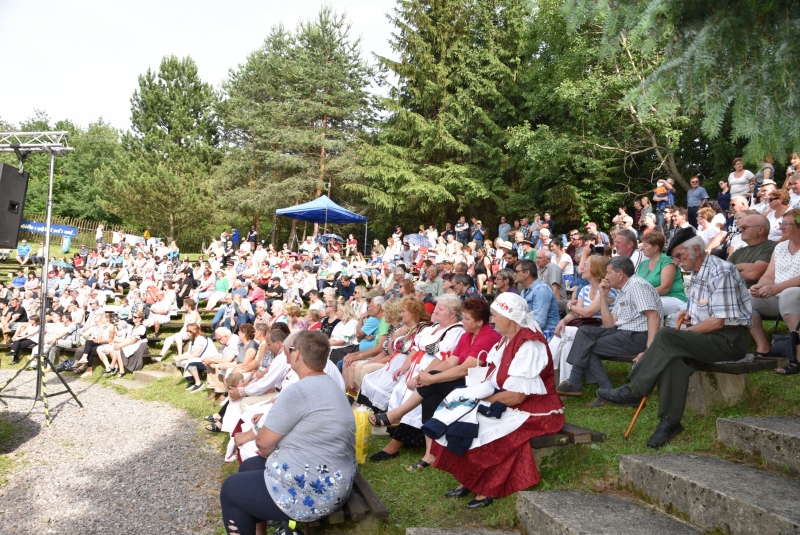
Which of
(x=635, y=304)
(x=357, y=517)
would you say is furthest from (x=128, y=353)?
(x=635, y=304)

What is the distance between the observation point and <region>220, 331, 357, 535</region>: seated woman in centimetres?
310

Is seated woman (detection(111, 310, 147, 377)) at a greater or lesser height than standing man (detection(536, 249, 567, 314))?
lesser

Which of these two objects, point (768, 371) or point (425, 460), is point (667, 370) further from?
point (425, 460)

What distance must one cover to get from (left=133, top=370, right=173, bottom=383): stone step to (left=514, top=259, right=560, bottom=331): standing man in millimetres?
7000

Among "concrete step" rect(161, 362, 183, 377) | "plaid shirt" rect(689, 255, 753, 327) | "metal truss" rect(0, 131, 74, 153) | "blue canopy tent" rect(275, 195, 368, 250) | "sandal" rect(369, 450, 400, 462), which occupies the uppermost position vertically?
"blue canopy tent" rect(275, 195, 368, 250)

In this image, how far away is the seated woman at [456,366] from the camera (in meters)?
4.34

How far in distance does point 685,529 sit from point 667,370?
1159 millimetres

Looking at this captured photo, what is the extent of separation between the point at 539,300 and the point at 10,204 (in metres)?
5.87

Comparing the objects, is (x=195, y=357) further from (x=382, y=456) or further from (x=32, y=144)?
(x=382, y=456)

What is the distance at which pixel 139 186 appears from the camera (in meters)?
32.5

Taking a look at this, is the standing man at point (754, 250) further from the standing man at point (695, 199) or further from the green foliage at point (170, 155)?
the green foliage at point (170, 155)

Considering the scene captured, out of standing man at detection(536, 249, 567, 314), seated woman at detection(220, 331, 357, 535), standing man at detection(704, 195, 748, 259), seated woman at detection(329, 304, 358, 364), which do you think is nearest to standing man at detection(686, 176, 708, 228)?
standing man at detection(704, 195, 748, 259)

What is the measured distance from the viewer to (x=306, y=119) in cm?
2844

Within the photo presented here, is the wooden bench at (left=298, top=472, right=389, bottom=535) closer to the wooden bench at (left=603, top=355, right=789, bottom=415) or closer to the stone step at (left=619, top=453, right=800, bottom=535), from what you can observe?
the stone step at (left=619, top=453, right=800, bottom=535)
